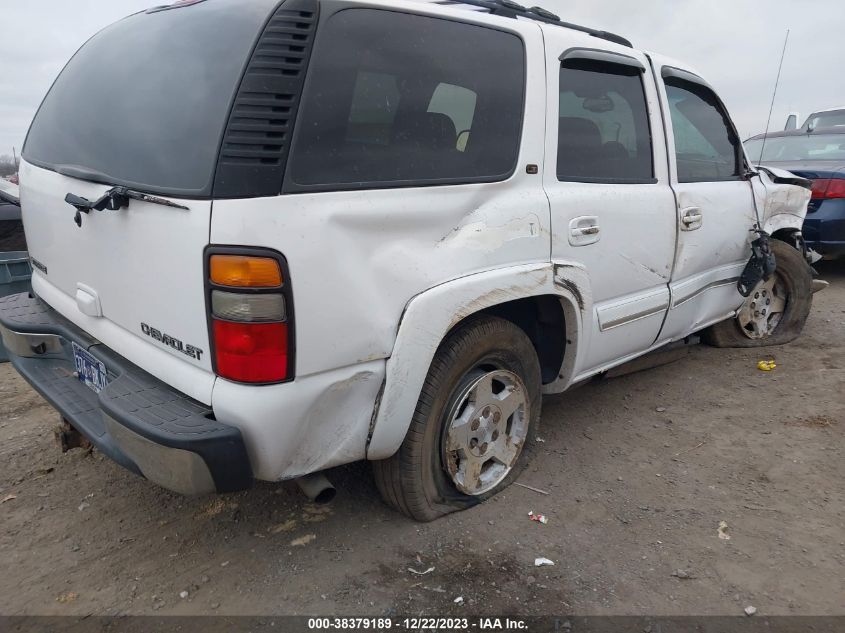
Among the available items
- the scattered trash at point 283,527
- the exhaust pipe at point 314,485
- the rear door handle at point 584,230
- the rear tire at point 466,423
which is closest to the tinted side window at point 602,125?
the rear door handle at point 584,230

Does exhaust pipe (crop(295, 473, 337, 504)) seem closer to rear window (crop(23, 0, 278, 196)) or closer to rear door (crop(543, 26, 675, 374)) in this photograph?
rear window (crop(23, 0, 278, 196))

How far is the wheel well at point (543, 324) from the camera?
2.79 m

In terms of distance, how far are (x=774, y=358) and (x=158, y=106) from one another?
14.5ft

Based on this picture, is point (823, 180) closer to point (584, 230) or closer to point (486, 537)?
point (584, 230)

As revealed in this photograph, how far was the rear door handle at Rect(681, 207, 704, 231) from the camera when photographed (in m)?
3.34

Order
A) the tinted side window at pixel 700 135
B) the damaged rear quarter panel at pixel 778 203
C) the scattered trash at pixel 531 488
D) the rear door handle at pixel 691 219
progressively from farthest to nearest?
the damaged rear quarter panel at pixel 778 203 → the tinted side window at pixel 700 135 → the rear door handle at pixel 691 219 → the scattered trash at pixel 531 488

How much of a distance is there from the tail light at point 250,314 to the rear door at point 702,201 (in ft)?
7.71

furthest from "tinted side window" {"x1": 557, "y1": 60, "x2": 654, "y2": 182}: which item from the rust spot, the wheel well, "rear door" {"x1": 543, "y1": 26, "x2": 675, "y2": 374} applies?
the wheel well

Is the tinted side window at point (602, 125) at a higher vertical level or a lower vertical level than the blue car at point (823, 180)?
higher

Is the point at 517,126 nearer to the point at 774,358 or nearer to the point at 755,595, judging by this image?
the point at 755,595

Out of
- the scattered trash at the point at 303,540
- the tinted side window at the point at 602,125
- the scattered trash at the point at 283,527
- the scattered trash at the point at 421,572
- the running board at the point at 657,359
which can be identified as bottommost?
the scattered trash at the point at 283,527

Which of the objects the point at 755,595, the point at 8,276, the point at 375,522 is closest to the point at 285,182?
the point at 375,522

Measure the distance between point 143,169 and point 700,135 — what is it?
313 cm

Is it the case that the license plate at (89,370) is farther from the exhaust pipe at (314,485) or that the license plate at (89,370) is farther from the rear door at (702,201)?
the rear door at (702,201)
